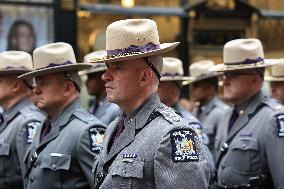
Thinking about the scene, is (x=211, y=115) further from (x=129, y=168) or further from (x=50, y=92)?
(x=129, y=168)

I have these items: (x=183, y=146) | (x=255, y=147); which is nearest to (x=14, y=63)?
(x=255, y=147)

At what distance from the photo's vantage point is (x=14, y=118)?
6.11 m

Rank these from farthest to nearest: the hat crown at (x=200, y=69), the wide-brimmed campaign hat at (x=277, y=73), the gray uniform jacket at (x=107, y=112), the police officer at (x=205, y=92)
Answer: the hat crown at (x=200, y=69), the police officer at (x=205, y=92), the wide-brimmed campaign hat at (x=277, y=73), the gray uniform jacket at (x=107, y=112)

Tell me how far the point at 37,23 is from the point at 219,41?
417 cm

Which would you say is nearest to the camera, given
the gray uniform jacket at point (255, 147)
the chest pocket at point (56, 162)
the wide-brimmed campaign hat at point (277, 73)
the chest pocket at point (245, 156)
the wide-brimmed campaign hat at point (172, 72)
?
the chest pocket at point (56, 162)

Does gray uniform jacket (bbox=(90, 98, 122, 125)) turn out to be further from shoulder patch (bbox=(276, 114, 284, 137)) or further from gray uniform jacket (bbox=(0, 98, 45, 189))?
shoulder patch (bbox=(276, 114, 284, 137))

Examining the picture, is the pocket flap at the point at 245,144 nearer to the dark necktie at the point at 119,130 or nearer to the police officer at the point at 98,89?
the dark necktie at the point at 119,130

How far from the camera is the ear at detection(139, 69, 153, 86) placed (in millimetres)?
3746

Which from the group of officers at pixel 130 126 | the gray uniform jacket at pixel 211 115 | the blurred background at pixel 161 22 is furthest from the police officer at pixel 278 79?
the blurred background at pixel 161 22

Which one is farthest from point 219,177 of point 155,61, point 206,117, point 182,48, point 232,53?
point 182,48

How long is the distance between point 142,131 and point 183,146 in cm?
29

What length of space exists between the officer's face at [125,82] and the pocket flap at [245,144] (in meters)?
2.36

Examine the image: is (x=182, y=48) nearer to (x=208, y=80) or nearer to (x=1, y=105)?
(x=208, y=80)

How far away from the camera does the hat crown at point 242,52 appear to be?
20.9 ft
